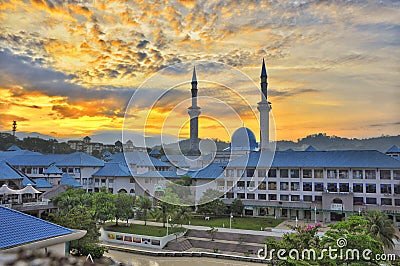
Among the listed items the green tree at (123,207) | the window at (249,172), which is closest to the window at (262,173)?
the window at (249,172)

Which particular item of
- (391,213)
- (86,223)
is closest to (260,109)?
(391,213)

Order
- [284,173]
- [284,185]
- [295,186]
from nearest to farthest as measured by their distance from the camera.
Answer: [295,186]
[284,185]
[284,173]

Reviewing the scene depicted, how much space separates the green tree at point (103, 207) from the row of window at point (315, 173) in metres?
13.2

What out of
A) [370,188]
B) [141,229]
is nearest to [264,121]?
[370,188]

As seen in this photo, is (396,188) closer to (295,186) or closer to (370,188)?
(370,188)

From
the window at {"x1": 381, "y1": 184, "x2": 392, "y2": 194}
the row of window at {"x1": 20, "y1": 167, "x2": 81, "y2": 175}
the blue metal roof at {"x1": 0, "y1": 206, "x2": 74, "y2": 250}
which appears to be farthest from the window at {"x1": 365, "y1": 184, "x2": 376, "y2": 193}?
the row of window at {"x1": 20, "y1": 167, "x2": 81, "y2": 175}

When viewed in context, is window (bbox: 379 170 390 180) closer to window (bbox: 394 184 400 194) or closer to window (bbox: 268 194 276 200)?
window (bbox: 394 184 400 194)

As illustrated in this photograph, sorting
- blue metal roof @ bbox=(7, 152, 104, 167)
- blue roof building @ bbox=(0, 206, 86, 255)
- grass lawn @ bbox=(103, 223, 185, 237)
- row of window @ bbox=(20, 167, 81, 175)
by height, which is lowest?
grass lawn @ bbox=(103, 223, 185, 237)

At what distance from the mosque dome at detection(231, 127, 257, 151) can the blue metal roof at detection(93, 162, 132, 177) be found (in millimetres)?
11838

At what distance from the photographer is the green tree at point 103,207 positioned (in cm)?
2358

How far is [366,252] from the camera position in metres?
10.3

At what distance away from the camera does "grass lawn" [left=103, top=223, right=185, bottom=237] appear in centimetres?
2367

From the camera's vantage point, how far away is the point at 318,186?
31375 mm

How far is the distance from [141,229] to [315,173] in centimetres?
1596
